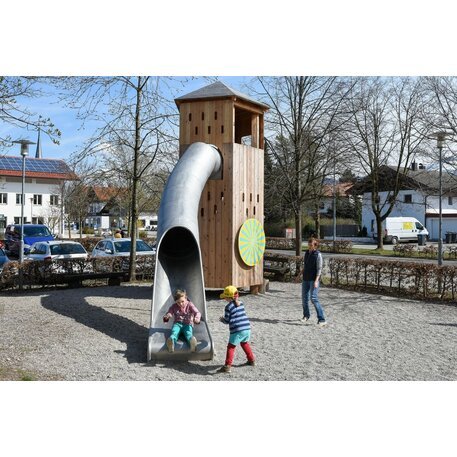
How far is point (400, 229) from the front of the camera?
38.7 meters

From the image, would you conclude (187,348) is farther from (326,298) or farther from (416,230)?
(416,230)

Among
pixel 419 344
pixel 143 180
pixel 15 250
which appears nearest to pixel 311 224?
pixel 15 250

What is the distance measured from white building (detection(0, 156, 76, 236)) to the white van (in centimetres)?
2660

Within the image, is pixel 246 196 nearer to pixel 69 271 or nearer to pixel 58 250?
pixel 69 271

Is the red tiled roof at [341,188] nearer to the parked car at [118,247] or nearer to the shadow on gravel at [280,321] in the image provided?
the parked car at [118,247]

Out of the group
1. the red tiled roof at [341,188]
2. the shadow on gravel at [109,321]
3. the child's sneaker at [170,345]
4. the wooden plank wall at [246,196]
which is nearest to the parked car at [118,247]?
the shadow on gravel at [109,321]

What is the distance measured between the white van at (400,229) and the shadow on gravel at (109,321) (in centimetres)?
2863

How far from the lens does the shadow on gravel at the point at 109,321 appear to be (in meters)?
7.98

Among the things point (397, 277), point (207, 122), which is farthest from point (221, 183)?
point (397, 277)

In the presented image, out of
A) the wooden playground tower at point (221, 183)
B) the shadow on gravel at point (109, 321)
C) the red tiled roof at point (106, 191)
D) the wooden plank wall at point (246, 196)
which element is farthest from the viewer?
the red tiled roof at point (106, 191)

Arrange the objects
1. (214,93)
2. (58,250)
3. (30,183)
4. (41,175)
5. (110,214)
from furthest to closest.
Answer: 1. (110,214)
2. (58,250)
3. (41,175)
4. (30,183)
5. (214,93)

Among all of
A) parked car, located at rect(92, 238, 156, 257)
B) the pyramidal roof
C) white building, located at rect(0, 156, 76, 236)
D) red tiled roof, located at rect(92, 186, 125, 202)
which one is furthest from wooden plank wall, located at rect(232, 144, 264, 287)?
red tiled roof, located at rect(92, 186, 125, 202)

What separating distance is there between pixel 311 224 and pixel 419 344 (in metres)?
34.7

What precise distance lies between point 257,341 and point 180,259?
1935 millimetres
